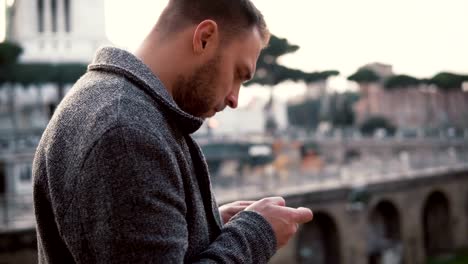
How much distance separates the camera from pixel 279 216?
2.89 ft

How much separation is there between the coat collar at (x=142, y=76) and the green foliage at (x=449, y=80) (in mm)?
33340

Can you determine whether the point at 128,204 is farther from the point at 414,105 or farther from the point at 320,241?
the point at 414,105

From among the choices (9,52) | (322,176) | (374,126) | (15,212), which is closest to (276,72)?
(374,126)

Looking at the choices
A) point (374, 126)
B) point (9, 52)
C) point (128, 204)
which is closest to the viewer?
point (128, 204)

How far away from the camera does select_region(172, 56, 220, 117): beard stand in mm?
855

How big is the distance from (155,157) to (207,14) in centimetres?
28

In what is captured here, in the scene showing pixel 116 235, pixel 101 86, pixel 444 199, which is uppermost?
pixel 101 86

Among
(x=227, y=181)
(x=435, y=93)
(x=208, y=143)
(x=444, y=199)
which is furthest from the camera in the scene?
(x=435, y=93)

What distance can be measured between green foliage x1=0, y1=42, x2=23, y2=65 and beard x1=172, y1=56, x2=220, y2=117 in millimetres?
17205

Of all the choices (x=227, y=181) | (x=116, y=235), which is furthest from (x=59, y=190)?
(x=227, y=181)

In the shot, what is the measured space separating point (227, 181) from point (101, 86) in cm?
928

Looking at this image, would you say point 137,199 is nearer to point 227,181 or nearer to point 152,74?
point 152,74

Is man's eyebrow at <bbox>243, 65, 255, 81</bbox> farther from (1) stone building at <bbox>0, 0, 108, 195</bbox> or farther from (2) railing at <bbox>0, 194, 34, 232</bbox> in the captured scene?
(1) stone building at <bbox>0, 0, 108, 195</bbox>

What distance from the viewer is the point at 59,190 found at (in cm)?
72
